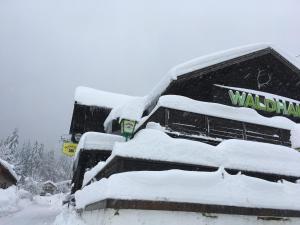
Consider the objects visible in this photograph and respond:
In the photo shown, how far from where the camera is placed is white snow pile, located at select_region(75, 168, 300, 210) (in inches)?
303

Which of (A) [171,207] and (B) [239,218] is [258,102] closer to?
(B) [239,218]

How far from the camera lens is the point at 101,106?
18.8 metres

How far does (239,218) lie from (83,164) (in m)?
7.37

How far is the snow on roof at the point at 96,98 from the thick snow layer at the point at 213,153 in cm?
979

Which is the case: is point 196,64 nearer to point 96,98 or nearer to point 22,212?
point 96,98

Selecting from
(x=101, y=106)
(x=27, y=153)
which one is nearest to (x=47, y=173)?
(x=27, y=153)

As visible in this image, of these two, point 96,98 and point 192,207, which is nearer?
point 192,207

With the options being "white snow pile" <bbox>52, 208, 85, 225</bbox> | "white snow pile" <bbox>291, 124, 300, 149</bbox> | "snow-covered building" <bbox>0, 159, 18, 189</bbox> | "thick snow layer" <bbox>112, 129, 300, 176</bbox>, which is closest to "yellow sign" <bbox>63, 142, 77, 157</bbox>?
"white snow pile" <bbox>52, 208, 85, 225</bbox>

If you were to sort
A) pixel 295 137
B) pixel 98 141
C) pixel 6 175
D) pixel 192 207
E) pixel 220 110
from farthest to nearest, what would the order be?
pixel 6 175, pixel 295 137, pixel 220 110, pixel 98 141, pixel 192 207

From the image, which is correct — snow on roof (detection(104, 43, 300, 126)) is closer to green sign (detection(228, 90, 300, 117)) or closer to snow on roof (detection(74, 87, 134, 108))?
green sign (detection(228, 90, 300, 117))

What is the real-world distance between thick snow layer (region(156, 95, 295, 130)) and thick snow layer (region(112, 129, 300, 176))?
1690 mm

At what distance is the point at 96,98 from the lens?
19.3m

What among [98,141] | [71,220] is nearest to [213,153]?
[98,141]

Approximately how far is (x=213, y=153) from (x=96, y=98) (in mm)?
11190
